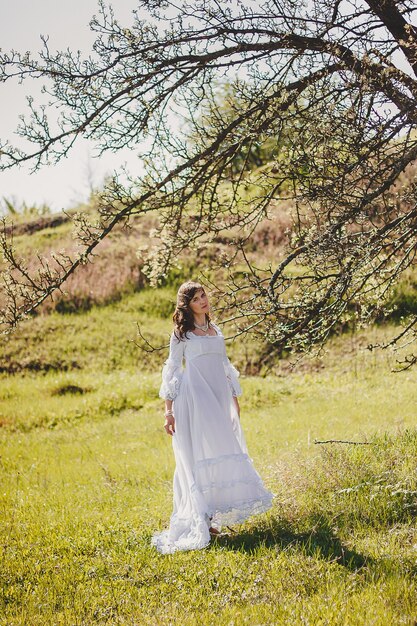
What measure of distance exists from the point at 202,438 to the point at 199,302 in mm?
1356

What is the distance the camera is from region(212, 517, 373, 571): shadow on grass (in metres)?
5.14

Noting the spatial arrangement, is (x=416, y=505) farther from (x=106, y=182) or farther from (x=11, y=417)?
(x=11, y=417)

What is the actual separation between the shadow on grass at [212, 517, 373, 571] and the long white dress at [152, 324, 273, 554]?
0.20m

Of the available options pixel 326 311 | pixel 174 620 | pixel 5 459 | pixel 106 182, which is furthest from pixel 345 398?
pixel 174 620

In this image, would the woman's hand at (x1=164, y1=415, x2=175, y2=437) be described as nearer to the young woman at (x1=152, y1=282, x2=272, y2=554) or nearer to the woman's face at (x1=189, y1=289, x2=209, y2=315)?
the young woman at (x1=152, y1=282, x2=272, y2=554)

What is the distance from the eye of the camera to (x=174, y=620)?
441 cm

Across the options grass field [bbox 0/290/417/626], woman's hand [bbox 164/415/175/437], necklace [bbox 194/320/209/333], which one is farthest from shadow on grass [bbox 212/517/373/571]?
necklace [bbox 194/320/209/333]

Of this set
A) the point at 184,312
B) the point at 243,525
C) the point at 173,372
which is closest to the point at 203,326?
the point at 184,312

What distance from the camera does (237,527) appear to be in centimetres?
647

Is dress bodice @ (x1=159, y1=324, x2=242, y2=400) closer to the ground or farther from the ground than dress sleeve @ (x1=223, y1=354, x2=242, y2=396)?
farther from the ground

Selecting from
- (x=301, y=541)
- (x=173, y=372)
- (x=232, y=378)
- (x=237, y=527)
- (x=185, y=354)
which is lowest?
(x=237, y=527)

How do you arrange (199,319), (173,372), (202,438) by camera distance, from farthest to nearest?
1. (199,319)
2. (173,372)
3. (202,438)

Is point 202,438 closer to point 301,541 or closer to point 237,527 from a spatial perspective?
point 237,527

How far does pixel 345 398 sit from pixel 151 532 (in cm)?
831
